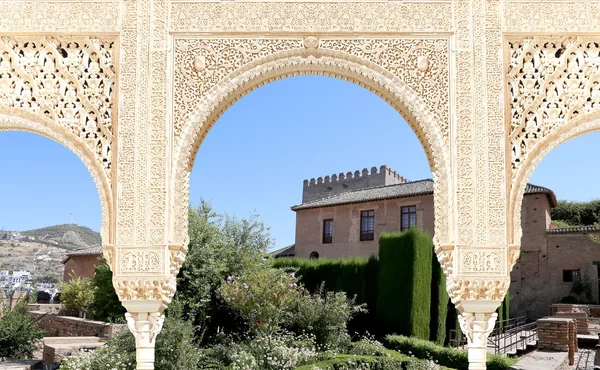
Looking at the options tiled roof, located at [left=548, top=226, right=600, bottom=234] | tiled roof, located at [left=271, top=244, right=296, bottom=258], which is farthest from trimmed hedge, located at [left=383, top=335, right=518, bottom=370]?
tiled roof, located at [left=271, top=244, right=296, bottom=258]

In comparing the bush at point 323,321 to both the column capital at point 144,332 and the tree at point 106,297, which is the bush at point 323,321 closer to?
the tree at point 106,297

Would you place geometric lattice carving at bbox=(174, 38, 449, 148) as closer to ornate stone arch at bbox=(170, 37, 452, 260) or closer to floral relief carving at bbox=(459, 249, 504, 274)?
ornate stone arch at bbox=(170, 37, 452, 260)

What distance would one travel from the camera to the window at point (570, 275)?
1502 centimetres

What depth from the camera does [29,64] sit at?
4035 millimetres

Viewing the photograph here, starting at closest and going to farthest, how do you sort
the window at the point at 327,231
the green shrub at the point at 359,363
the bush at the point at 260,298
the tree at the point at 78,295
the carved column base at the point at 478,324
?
the carved column base at the point at 478,324 < the green shrub at the point at 359,363 < the bush at the point at 260,298 < the tree at the point at 78,295 < the window at the point at 327,231

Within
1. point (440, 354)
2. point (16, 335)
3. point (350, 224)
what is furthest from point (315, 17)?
point (350, 224)

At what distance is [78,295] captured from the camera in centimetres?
1556

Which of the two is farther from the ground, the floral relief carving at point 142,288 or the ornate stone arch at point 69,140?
the ornate stone arch at point 69,140

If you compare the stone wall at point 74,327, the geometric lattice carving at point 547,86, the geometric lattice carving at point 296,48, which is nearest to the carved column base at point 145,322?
the geometric lattice carving at point 296,48

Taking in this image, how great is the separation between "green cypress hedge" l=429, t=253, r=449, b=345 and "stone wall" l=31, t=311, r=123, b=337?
20.9 ft

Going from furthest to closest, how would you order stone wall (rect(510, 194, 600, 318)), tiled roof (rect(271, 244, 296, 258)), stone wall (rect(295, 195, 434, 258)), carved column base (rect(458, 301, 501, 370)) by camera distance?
tiled roof (rect(271, 244, 296, 258)), stone wall (rect(295, 195, 434, 258)), stone wall (rect(510, 194, 600, 318)), carved column base (rect(458, 301, 501, 370))

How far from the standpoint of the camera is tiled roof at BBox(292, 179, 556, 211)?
1561 centimetres

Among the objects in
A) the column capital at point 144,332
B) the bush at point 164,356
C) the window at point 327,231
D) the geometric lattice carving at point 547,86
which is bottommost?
the bush at point 164,356

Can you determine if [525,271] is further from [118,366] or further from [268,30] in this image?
[268,30]
